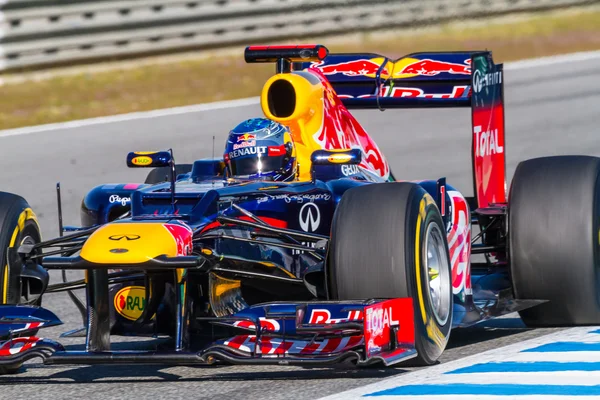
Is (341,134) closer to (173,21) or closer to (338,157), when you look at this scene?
(338,157)

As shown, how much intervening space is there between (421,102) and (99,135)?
6904mm

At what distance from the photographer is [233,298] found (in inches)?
259

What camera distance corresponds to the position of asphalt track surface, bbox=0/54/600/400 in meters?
6.70

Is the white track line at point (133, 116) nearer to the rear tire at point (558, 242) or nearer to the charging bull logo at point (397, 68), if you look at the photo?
the charging bull logo at point (397, 68)

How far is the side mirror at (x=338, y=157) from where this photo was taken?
6.86 meters

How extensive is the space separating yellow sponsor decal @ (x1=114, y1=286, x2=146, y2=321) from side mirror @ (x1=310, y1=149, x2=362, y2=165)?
1.19 meters

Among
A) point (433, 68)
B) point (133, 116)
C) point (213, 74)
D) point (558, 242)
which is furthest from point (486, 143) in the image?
point (213, 74)

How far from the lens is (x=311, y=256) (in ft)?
22.6

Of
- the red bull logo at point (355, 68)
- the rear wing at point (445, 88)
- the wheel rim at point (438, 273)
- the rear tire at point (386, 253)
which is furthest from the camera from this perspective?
the red bull logo at point (355, 68)

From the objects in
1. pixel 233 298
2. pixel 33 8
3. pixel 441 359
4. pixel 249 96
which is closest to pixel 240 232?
pixel 233 298

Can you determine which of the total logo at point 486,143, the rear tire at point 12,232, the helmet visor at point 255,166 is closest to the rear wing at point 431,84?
the total logo at point 486,143

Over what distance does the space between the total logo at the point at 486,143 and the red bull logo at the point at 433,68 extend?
1.79ft

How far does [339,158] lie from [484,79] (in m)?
1.81

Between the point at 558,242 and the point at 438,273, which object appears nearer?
the point at 438,273
